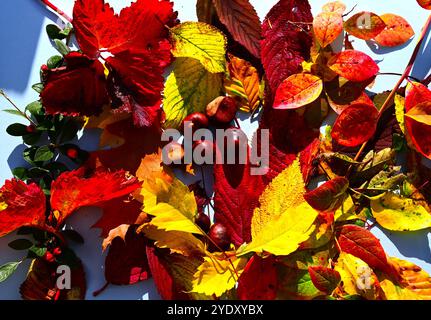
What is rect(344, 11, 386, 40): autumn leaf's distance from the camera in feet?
2.76

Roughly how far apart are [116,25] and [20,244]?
1.08ft

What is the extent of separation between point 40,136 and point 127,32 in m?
0.20

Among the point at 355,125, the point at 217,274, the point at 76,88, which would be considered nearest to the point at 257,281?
the point at 217,274

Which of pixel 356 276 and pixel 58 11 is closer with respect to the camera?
pixel 356 276

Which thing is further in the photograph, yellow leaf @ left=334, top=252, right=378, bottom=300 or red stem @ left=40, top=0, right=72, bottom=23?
red stem @ left=40, top=0, right=72, bottom=23

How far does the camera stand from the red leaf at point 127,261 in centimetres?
80

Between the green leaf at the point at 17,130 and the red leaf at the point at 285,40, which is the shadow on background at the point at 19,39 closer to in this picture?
the green leaf at the point at 17,130

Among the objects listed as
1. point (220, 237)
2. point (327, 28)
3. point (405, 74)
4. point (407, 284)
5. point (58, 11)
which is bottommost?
point (407, 284)

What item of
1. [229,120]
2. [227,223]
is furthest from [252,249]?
[229,120]

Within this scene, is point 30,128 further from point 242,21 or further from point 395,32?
point 395,32

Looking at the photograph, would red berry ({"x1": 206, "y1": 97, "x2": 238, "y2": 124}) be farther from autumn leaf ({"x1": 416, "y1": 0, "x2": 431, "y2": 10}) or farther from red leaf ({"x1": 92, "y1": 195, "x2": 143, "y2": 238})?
autumn leaf ({"x1": 416, "y1": 0, "x2": 431, "y2": 10})

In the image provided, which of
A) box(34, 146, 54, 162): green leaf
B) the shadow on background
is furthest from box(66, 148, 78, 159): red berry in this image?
the shadow on background

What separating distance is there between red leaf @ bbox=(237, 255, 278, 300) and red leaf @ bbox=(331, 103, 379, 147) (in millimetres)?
205

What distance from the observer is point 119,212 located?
31.9 inches
